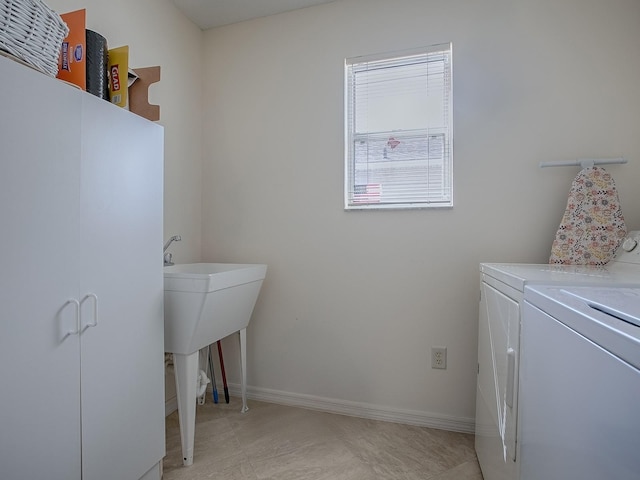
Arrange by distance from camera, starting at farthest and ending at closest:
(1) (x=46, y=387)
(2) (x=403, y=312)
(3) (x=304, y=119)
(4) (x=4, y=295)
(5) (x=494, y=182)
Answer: (3) (x=304, y=119) < (2) (x=403, y=312) < (5) (x=494, y=182) < (1) (x=46, y=387) < (4) (x=4, y=295)

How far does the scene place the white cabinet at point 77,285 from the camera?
94 cm

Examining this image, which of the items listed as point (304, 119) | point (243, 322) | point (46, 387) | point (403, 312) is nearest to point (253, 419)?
point (243, 322)

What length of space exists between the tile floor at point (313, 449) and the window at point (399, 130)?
1301 mm

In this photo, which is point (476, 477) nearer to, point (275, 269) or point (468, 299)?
point (468, 299)

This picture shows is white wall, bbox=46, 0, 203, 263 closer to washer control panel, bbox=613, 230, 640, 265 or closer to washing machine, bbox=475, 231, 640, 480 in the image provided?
washing machine, bbox=475, 231, 640, 480

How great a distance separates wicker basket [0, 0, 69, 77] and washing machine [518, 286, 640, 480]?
1.52 m

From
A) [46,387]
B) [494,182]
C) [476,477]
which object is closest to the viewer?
[46,387]

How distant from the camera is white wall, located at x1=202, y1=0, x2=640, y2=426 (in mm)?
1809

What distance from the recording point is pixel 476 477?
5.14 ft

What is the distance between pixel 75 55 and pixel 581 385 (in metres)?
1.79

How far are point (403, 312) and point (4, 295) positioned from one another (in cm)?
180

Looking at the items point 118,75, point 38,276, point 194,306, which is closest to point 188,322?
point 194,306

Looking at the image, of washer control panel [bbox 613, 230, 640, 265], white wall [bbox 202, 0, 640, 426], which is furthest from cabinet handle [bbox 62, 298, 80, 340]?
washer control panel [bbox 613, 230, 640, 265]

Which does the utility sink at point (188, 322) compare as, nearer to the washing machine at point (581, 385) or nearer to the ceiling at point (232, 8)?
the washing machine at point (581, 385)
